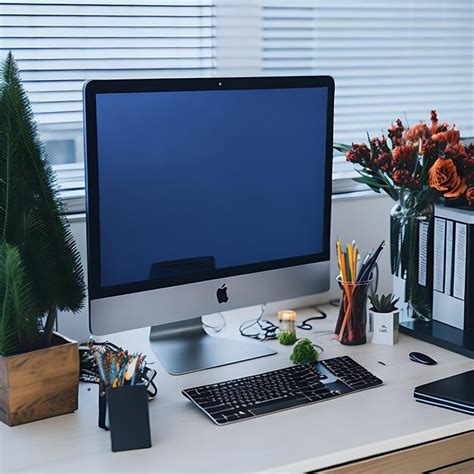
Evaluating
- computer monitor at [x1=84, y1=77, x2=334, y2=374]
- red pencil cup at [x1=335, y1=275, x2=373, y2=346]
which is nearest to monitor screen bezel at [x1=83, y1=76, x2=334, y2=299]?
computer monitor at [x1=84, y1=77, x2=334, y2=374]

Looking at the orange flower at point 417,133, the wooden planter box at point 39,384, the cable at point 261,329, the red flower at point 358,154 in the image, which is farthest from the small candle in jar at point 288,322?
the wooden planter box at point 39,384

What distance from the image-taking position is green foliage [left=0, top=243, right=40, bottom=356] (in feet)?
4.88

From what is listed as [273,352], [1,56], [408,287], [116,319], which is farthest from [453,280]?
[1,56]

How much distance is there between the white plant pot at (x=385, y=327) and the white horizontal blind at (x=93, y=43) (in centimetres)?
74

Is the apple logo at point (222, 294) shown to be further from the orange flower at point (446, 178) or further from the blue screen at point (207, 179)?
the orange flower at point (446, 178)

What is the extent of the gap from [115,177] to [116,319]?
278mm

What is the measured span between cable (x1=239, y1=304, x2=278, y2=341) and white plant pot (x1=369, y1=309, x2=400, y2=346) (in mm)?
225

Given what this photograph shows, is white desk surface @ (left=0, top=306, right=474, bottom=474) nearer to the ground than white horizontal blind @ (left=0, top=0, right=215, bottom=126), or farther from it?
Result: nearer to the ground

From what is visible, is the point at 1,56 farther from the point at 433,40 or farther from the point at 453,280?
the point at 433,40

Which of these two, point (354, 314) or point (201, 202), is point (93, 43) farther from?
point (354, 314)

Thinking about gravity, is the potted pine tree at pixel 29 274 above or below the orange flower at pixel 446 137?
below

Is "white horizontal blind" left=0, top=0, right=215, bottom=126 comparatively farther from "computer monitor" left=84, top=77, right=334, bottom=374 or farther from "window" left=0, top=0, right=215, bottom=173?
"computer monitor" left=84, top=77, right=334, bottom=374

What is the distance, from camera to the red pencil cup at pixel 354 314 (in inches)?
77.0

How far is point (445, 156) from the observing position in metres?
1.96
